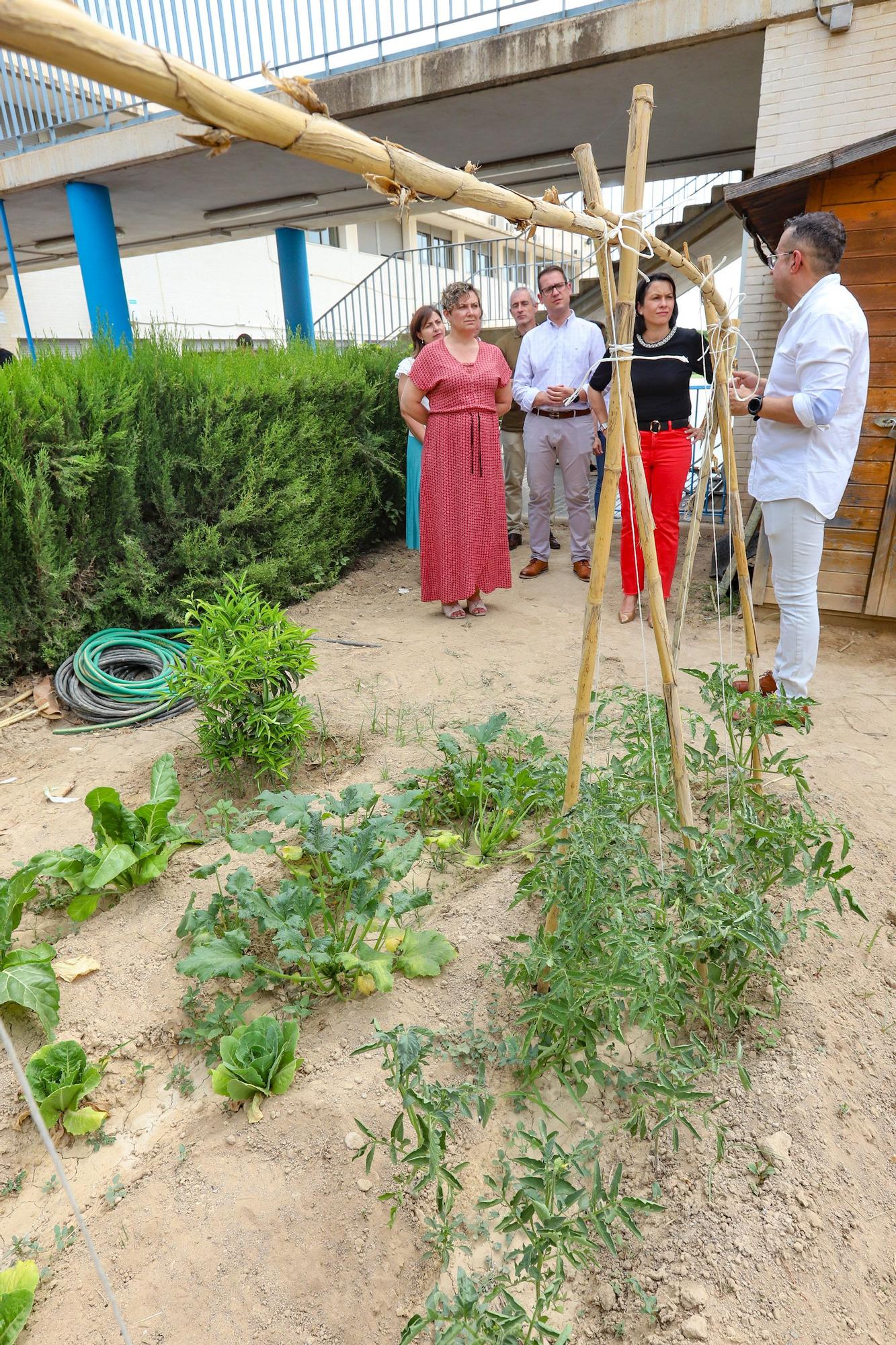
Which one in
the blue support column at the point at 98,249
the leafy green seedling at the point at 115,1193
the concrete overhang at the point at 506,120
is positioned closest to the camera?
the leafy green seedling at the point at 115,1193

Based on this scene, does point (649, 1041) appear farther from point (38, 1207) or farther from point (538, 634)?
point (538, 634)

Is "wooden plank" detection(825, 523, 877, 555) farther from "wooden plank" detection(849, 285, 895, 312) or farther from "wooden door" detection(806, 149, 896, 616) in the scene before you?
"wooden plank" detection(849, 285, 895, 312)

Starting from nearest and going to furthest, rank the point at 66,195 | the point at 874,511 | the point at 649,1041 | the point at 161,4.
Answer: the point at 649,1041, the point at 874,511, the point at 161,4, the point at 66,195

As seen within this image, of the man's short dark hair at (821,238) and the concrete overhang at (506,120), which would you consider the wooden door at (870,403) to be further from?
the man's short dark hair at (821,238)

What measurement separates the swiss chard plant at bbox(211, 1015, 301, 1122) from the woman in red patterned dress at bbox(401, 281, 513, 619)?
3687 mm

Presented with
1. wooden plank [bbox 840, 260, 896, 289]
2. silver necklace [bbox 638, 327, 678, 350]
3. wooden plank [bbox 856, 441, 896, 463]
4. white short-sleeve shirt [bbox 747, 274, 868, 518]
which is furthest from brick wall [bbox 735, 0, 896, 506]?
white short-sleeve shirt [bbox 747, 274, 868, 518]

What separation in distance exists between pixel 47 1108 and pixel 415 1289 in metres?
1.00

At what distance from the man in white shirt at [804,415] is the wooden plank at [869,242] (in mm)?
1970

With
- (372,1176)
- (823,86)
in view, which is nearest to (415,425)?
(823,86)

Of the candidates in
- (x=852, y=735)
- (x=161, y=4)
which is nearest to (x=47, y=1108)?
(x=852, y=735)

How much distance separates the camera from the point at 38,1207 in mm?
1813

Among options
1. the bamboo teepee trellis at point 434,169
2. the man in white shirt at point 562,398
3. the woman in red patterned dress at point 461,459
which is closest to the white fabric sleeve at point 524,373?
the man in white shirt at point 562,398

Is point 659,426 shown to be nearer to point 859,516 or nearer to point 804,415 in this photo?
point 859,516

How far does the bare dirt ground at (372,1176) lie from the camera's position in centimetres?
156
